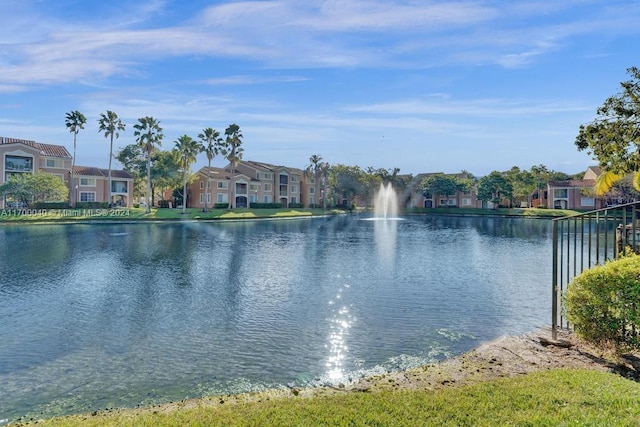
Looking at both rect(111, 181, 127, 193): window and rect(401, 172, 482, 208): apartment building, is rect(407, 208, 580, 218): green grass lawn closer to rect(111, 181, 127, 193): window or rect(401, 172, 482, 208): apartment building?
rect(401, 172, 482, 208): apartment building

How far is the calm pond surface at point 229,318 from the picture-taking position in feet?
29.4

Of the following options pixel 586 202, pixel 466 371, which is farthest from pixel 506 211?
pixel 466 371

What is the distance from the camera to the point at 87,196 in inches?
2650

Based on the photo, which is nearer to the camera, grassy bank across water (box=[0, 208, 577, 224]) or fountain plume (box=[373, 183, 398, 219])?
grassy bank across water (box=[0, 208, 577, 224])

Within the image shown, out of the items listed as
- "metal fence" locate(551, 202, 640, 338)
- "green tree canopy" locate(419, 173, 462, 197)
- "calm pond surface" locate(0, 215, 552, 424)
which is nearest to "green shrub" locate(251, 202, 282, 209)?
"green tree canopy" locate(419, 173, 462, 197)

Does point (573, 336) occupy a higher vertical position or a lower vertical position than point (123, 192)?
lower

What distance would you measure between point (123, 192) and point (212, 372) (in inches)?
2731

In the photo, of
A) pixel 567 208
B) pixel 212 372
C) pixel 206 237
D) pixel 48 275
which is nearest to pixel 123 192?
pixel 206 237

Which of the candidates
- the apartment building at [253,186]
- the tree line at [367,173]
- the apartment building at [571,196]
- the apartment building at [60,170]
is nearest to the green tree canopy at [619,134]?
the tree line at [367,173]

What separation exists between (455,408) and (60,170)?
74.9m

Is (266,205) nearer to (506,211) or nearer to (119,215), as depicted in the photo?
(119,215)

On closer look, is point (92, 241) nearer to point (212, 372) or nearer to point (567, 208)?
point (212, 372)

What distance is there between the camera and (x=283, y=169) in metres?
90.1

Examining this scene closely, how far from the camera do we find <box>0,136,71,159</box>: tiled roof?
62656 mm
